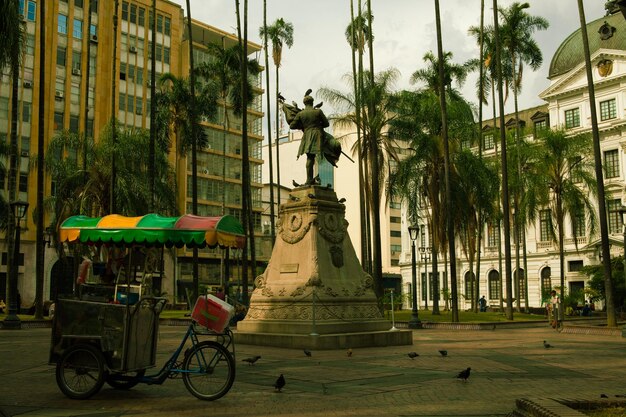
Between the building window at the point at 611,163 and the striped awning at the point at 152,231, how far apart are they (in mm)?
52517

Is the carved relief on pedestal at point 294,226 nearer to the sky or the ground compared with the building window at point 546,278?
nearer to the sky

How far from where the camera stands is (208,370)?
28.5ft

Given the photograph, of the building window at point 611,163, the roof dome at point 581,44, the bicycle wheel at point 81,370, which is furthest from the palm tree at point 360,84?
the bicycle wheel at point 81,370

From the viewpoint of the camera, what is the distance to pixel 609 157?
57344mm

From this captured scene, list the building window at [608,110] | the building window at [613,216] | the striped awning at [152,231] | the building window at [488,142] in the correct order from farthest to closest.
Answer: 1. the building window at [488,142]
2. the building window at [608,110]
3. the building window at [613,216]
4. the striped awning at [152,231]

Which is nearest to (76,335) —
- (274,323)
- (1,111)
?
(274,323)

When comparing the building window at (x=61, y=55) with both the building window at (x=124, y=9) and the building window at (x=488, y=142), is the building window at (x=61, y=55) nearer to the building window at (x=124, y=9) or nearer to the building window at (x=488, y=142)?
the building window at (x=124, y=9)

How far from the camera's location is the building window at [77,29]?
62312mm

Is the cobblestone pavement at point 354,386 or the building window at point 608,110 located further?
the building window at point 608,110

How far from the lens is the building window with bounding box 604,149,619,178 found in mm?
56688

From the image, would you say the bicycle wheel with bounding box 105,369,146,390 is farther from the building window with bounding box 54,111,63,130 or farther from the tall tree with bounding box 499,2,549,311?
the building window with bounding box 54,111,63,130

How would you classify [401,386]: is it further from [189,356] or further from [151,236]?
[151,236]

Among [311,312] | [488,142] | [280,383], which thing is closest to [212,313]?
[280,383]

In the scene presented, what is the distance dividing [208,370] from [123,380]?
4.45ft
